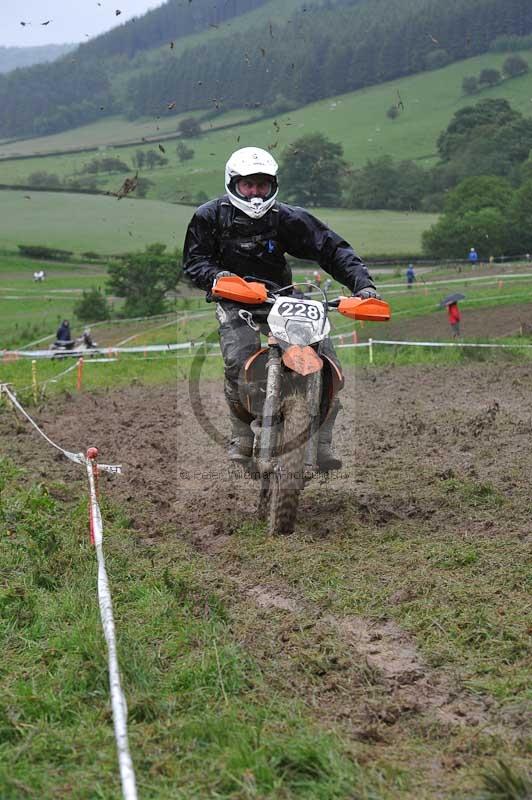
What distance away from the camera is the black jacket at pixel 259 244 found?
7.93 metres

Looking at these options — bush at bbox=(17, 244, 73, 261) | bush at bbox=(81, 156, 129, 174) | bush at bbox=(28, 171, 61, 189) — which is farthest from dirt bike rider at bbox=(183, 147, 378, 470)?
bush at bbox=(81, 156, 129, 174)

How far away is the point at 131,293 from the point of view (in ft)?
159

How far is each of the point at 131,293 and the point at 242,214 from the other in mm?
41122

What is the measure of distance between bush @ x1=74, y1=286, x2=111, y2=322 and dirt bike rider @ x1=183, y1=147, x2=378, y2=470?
39.4m

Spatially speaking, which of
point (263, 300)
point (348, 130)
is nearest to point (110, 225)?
point (348, 130)

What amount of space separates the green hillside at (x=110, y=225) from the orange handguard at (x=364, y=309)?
4692cm

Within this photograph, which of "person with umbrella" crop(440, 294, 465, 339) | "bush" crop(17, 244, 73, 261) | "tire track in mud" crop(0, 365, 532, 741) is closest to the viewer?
"tire track in mud" crop(0, 365, 532, 741)

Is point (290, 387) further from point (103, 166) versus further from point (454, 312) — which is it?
point (103, 166)

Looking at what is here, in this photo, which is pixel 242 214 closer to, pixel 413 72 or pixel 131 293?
pixel 131 293

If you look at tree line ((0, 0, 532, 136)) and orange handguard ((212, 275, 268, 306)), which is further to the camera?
tree line ((0, 0, 532, 136))

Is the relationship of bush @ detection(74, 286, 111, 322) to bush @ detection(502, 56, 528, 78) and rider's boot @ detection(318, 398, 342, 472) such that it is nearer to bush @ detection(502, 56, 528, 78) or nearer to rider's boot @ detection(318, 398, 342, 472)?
rider's boot @ detection(318, 398, 342, 472)

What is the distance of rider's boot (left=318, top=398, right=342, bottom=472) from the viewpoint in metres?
7.09

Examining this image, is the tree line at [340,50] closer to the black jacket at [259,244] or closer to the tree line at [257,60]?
the tree line at [257,60]

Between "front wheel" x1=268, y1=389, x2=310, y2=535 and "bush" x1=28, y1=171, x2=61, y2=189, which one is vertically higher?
"bush" x1=28, y1=171, x2=61, y2=189
